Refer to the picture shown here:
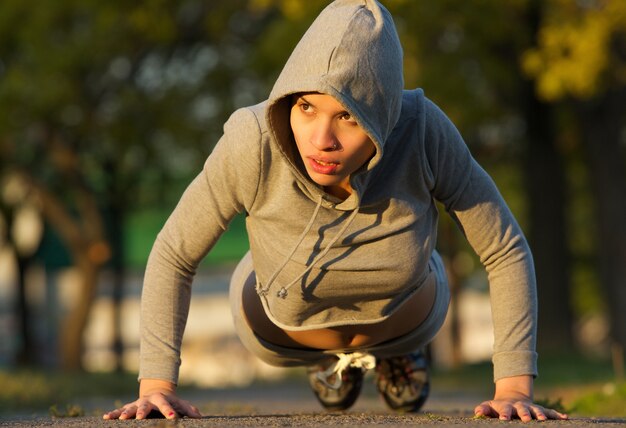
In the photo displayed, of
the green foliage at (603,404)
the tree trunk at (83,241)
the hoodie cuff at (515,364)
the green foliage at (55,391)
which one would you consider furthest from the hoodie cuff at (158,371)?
the tree trunk at (83,241)

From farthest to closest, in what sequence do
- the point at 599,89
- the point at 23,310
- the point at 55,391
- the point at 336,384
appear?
the point at 23,310 → the point at 599,89 → the point at 55,391 → the point at 336,384

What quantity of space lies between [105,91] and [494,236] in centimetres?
1513

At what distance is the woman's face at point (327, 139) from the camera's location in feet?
13.4

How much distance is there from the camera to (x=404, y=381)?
591 cm

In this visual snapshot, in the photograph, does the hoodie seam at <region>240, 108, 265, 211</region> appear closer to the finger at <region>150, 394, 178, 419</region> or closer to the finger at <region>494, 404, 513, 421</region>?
the finger at <region>150, 394, 178, 419</region>

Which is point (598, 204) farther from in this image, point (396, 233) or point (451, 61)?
point (396, 233)

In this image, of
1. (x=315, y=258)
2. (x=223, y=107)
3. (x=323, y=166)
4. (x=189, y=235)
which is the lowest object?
(x=315, y=258)

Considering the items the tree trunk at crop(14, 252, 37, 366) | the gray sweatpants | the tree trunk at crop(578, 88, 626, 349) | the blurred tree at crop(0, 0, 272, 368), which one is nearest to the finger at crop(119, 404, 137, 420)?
the gray sweatpants

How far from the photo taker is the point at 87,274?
1947 centimetres

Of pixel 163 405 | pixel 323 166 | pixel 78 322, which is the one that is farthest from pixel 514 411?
pixel 78 322

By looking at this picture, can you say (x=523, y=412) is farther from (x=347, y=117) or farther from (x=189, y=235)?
(x=189, y=235)

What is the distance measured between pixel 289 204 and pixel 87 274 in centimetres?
1547

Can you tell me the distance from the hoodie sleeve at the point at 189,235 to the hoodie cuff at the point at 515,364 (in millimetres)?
1131

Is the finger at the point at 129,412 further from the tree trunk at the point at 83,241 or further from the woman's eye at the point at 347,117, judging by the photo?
the tree trunk at the point at 83,241
